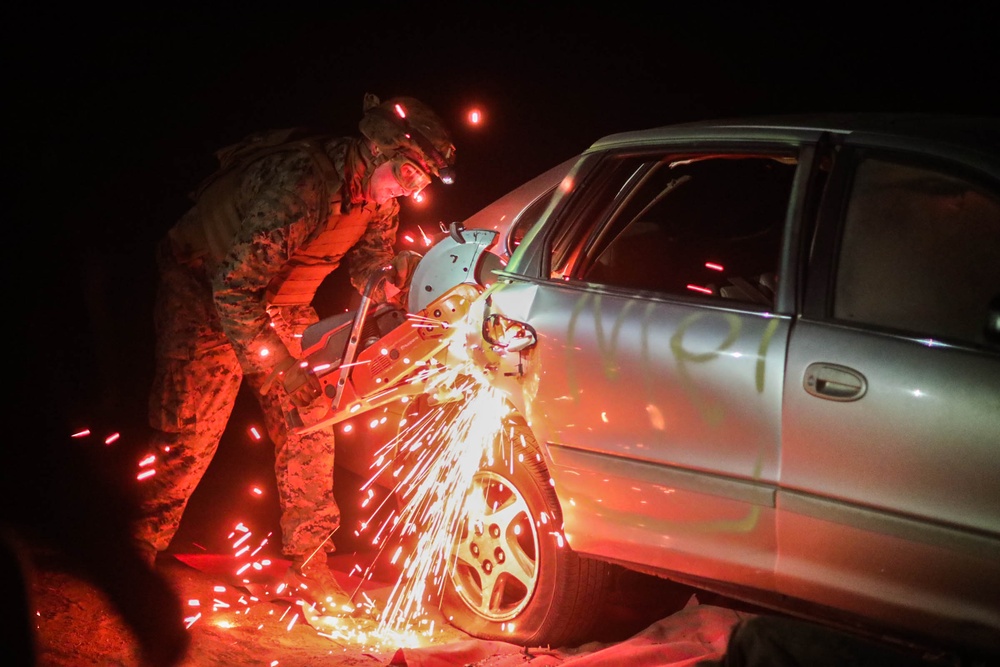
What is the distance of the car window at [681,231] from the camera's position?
11.8 ft

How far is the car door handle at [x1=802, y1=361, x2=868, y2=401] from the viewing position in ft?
9.11

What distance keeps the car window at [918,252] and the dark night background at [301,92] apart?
180 inches

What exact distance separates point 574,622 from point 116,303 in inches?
201

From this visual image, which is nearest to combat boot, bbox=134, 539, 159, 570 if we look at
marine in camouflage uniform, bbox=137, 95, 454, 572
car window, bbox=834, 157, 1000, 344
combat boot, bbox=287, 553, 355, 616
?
marine in camouflage uniform, bbox=137, 95, 454, 572

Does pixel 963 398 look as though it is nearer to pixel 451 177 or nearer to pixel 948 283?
pixel 948 283

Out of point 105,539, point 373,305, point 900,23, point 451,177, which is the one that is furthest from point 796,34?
point 105,539

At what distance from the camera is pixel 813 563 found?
2.92 metres

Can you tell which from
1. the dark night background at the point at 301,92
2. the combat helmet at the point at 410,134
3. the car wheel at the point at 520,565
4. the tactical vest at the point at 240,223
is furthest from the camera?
the dark night background at the point at 301,92

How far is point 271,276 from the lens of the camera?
14.7ft

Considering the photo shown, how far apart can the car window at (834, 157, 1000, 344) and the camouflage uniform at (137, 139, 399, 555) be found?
2509mm

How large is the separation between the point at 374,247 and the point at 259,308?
3.00 ft

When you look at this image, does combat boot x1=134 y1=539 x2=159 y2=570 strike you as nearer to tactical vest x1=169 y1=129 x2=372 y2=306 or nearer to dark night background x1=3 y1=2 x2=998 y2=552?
tactical vest x1=169 y1=129 x2=372 y2=306

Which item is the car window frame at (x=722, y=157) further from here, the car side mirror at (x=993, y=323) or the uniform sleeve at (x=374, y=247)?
the uniform sleeve at (x=374, y=247)

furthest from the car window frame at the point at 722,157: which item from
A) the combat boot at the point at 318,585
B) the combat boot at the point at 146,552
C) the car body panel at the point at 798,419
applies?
the combat boot at the point at 146,552
